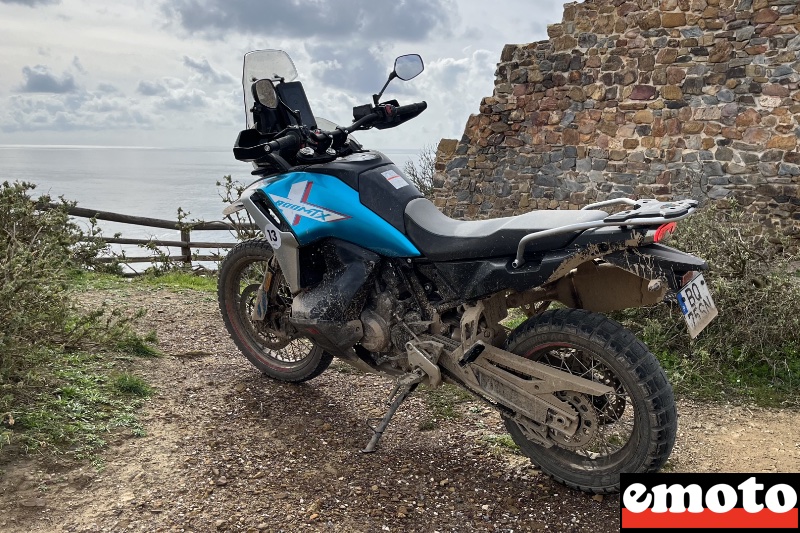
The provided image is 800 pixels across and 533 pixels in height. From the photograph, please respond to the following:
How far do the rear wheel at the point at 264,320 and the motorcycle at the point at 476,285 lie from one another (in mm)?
245

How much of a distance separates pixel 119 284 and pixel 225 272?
3.09 meters

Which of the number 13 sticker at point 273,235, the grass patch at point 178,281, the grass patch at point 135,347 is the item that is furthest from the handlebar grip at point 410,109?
the grass patch at point 178,281

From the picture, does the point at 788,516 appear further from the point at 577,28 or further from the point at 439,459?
the point at 577,28

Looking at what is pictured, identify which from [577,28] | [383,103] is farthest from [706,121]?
[383,103]

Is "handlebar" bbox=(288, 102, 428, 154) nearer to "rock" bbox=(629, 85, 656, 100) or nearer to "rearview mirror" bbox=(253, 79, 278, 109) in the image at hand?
"rearview mirror" bbox=(253, 79, 278, 109)

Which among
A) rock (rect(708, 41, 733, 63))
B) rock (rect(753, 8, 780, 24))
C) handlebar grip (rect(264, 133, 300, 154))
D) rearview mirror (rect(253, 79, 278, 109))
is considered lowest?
handlebar grip (rect(264, 133, 300, 154))

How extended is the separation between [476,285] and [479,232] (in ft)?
0.75

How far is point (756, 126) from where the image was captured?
28.2 ft

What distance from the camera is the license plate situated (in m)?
2.80

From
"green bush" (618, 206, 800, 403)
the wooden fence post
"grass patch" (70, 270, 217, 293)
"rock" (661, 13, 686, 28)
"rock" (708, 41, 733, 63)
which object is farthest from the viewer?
the wooden fence post

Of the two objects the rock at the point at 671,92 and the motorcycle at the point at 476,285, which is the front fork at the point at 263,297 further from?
the rock at the point at 671,92

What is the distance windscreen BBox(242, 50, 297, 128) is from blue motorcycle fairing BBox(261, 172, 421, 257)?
0.58 metres

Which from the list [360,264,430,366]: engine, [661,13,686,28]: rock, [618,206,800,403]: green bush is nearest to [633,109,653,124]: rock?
[661,13,686,28]: rock

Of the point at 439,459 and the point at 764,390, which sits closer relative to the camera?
the point at 439,459
